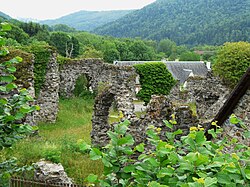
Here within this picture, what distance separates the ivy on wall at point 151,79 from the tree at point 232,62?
8956mm

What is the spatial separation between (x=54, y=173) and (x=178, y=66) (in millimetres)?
45286

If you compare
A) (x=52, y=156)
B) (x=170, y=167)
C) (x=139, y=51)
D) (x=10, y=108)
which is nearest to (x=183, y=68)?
(x=139, y=51)

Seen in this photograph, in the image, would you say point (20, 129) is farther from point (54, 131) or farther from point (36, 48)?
point (36, 48)

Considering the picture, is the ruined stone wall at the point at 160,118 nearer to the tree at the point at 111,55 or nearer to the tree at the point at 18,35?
the tree at the point at 18,35

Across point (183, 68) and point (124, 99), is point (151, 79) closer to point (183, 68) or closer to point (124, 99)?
point (124, 99)

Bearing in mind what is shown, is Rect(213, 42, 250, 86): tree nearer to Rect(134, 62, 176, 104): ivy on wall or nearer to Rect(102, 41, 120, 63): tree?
Rect(134, 62, 176, 104): ivy on wall

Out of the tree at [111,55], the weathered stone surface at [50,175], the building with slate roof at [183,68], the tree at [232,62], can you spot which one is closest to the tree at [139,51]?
the tree at [111,55]

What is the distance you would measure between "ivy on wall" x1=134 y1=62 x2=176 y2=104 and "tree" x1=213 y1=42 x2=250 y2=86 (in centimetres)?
896

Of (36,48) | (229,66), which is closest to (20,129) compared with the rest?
(229,66)

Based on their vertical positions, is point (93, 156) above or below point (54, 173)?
above

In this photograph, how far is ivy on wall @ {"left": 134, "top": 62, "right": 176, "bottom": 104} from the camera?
22.4 metres

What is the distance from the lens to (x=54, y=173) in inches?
332

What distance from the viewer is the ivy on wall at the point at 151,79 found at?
22375 mm

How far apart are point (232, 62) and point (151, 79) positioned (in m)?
10.2
